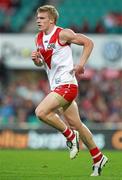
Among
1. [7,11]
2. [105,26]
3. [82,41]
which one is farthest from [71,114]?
[7,11]

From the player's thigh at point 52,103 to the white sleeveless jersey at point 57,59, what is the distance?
0.25m

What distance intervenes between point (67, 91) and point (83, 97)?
1297 cm

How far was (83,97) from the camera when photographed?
24.2 meters

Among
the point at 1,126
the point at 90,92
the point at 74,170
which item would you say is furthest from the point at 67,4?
the point at 74,170

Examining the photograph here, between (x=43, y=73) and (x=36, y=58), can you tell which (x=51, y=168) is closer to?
(x=36, y=58)

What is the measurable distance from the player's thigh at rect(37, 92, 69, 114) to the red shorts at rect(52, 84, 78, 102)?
60mm

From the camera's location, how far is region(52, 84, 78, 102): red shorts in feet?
36.8

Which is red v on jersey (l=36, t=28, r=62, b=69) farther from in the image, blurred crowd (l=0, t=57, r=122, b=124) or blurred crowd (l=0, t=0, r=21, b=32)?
blurred crowd (l=0, t=0, r=21, b=32)

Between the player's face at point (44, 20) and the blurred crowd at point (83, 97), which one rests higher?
the player's face at point (44, 20)

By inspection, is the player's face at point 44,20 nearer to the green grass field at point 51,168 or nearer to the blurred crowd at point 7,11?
the green grass field at point 51,168

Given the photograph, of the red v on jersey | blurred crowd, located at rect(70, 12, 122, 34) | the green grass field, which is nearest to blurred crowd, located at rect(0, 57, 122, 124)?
blurred crowd, located at rect(70, 12, 122, 34)

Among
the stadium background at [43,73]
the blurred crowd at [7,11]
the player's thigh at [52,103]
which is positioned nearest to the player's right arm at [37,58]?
the player's thigh at [52,103]

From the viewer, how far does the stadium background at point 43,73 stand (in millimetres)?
20578

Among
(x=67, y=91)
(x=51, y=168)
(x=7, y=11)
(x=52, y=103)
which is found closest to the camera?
(x=52, y=103)
